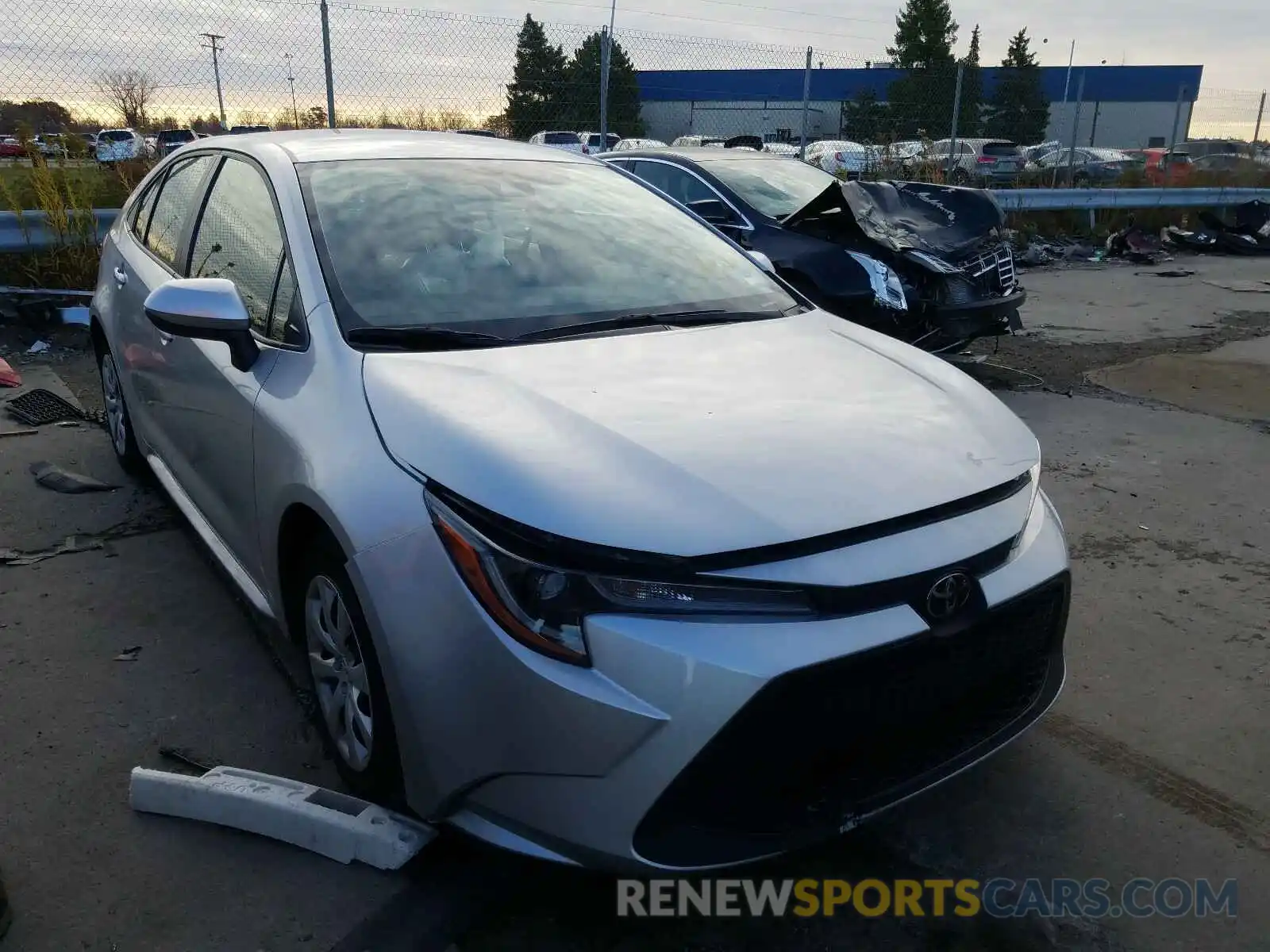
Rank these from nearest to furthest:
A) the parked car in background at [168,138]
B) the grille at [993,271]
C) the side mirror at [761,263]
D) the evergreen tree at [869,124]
→ the side mirror at [761,263], the grille at [993,271], the parked car in background at [168,138], the evergreen tree at [869,124]

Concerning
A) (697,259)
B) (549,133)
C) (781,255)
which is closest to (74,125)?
(549,133)

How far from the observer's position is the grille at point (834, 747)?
1.72 m

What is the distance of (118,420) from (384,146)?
221 cm

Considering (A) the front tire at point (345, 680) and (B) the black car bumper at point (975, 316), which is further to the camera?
(B) the black car bumper at point (975, 316)

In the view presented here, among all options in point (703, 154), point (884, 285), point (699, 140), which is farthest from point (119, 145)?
point (699, 140)

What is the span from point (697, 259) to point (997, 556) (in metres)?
1.55

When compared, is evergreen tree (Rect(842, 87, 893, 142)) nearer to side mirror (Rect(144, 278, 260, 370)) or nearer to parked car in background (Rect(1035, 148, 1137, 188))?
parked car in background (Rect(1035, 148, 1137, 188))

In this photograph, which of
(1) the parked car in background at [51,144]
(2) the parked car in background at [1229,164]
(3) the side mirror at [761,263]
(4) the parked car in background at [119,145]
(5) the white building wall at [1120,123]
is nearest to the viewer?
(3) the side mirror at [761,263]

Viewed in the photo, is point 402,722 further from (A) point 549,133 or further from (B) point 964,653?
(A) point 549,133

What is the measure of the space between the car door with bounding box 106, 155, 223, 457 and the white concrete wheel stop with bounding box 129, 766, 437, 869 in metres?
1.58

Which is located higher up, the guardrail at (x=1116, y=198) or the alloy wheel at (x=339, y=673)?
the guardrail at (x=1116, y=198)

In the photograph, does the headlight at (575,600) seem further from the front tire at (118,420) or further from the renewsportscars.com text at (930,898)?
the front tire at (118,420)

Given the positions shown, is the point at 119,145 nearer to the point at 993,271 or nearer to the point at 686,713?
the point at 993,271

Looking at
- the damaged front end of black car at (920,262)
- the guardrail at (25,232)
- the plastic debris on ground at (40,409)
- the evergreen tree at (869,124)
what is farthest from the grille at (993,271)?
the evergreen tree at (869,124)
